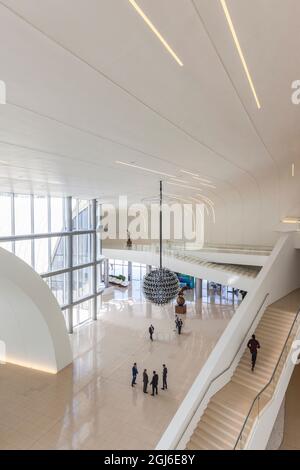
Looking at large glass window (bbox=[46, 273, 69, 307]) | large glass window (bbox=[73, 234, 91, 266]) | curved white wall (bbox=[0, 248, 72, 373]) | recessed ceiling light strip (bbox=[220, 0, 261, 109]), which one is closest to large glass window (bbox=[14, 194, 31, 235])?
large glass window (bbox=[73, 234, 91, 266])

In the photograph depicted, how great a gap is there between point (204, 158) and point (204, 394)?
5.54 m

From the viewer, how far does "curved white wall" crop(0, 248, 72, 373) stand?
10.2 meters

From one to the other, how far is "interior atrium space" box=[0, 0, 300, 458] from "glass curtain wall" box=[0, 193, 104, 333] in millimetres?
89

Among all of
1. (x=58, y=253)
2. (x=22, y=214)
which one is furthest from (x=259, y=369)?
(x=22, y=214)

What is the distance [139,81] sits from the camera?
10.2 feet

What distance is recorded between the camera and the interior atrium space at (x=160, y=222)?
8.16ft

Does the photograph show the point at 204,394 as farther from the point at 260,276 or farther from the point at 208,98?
the point at 208,98

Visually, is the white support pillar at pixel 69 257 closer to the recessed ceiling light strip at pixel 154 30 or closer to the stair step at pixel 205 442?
the stair step at pixel 205 442

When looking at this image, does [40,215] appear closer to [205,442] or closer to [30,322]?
[30,322]

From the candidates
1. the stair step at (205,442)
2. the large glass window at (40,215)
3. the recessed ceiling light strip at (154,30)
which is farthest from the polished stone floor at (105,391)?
the recessed ceiling light strip at (154,30)

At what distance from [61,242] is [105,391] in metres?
7.98

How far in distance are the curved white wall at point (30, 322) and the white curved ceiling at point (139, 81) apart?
459 centimetres

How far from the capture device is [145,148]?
5.81 meters

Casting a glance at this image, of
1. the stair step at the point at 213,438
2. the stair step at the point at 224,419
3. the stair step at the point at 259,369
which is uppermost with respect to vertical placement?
the stair step at the point at 259,369
